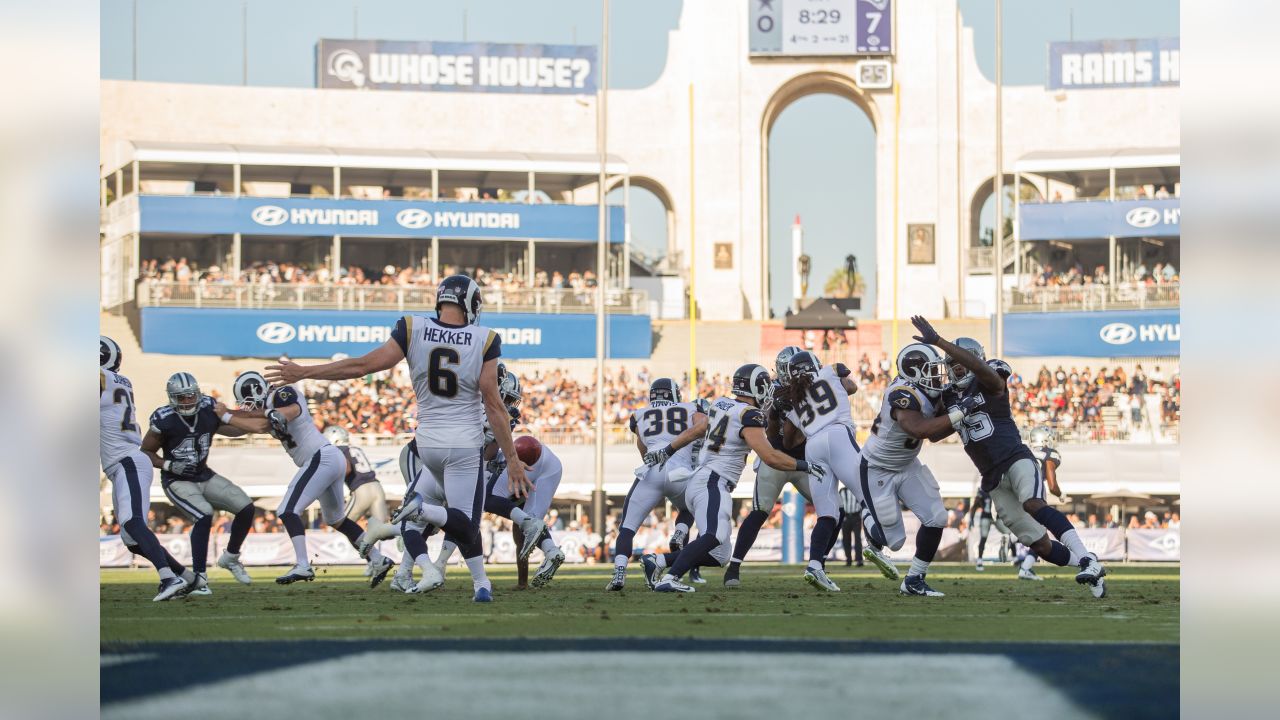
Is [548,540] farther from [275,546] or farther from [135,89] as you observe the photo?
[135,89]

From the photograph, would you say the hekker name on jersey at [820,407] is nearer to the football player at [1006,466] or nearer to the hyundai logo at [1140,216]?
the football player at [1006,466]

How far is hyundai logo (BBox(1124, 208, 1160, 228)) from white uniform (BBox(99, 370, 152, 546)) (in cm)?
4393

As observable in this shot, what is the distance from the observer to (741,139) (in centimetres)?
5878

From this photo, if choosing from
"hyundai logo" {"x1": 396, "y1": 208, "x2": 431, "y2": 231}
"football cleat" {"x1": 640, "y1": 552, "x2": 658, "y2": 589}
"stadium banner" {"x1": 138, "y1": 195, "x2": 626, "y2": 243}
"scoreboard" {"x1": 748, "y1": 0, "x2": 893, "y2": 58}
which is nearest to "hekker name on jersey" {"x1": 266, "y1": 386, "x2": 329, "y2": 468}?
"football cleat" {"x1": 640, "y1": 552, "x2": 658, "y2": 589}

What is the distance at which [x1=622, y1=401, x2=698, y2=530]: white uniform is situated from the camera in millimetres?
14984

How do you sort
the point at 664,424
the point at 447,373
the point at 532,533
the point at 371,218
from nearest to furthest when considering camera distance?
the point at 447,373, the point at 532,533, the point at 664,424, the point at 371,218

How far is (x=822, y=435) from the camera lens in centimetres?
1429

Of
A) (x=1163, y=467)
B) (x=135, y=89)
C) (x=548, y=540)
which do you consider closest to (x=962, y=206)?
(x=1163, y=467)

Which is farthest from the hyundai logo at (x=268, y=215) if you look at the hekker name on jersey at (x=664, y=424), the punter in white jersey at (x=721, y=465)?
the punter in white jersey at (x=721, y=465)

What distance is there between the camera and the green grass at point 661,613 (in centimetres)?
898

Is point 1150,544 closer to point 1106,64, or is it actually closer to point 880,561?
point 880,561

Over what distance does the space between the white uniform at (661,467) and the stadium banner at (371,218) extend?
36416 millimetres

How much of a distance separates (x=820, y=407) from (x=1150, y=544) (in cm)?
1955

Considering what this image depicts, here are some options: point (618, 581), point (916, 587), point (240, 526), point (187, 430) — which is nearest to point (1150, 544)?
point (916, 587)
